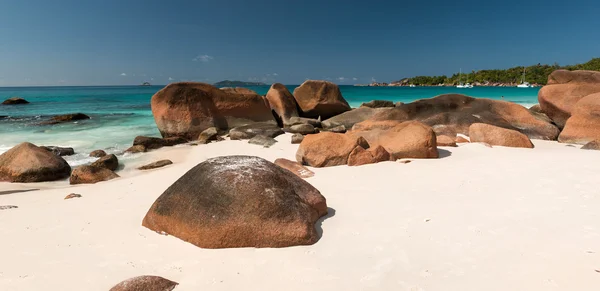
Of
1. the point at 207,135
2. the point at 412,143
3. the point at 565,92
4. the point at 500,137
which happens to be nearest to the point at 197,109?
the point at 207,135

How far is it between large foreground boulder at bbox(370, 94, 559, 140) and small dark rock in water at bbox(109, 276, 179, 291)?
9810 mm

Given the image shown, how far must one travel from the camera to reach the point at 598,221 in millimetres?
3701

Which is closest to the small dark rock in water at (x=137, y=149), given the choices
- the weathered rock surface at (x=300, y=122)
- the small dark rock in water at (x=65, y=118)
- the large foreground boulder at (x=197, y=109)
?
the large foreground boulder at (x=197, y=109)

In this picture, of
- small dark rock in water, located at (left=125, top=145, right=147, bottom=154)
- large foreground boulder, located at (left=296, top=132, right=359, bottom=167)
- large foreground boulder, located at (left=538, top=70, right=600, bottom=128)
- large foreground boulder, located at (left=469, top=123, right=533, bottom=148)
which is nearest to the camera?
large foreground boulder, located at (left=296, top=132, right=359, bottom=167)

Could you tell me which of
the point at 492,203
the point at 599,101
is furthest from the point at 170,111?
the point at 599,101

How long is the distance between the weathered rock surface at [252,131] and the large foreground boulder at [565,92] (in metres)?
9.46

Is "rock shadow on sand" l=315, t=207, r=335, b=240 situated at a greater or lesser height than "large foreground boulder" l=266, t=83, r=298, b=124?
lesser

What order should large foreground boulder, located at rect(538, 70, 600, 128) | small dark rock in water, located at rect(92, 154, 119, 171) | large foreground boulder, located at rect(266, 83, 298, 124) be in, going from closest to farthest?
small dark rock in water, located at rect(92, 154, 119, 171) < large foreground boulder, located at rect(538, 70, 600, 128) < large foreground boulder, located at rect(266, 83, 298, 124)

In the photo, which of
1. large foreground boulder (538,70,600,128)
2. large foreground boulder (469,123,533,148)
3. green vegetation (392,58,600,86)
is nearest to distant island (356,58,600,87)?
green vegetation (392,58,600,86)

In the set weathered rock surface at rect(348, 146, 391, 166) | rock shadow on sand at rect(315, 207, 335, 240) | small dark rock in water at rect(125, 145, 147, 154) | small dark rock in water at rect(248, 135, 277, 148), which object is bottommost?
small dark rock in water at rect(125, 145, 147, 154)

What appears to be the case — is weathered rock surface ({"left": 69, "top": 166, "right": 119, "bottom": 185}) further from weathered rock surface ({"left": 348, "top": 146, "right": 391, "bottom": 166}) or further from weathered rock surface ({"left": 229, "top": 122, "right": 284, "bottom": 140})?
weathered rock surface ({"left": 229, "top": 122, "right": 284, "bottom": 140})

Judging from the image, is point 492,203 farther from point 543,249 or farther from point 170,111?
point 170,111

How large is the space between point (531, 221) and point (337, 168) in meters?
3.52

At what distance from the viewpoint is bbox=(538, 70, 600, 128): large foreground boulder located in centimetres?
1161
